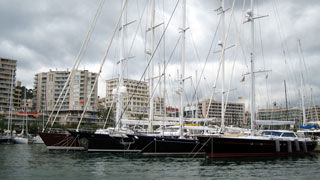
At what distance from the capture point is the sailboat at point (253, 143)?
102 feet

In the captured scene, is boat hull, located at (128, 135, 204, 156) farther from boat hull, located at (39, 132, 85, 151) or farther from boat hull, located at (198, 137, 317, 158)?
boat hull, located at (39, 132, 85, 151)

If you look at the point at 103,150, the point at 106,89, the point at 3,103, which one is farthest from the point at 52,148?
the point at 106,89

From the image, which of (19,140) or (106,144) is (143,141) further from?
(19,140)

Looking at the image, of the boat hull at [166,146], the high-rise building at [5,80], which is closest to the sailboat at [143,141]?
the boat hull at [166,146]

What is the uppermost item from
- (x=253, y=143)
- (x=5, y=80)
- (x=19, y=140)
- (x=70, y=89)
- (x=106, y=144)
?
(x=5, y=80)

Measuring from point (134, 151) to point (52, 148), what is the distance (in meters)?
11.4

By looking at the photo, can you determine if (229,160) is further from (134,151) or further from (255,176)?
(134,151)

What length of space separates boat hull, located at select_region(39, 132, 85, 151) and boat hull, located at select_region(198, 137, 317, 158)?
18021mm

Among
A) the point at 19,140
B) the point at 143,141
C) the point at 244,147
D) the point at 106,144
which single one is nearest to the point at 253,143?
the point at 244,147

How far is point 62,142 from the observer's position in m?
41.3

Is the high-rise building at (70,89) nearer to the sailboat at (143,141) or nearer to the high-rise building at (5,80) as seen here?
the high-rise building at (5,80)

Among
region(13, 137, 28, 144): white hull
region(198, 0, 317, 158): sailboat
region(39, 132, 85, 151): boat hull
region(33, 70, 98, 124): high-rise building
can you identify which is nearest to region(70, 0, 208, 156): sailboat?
region(39, 132, 85, 151): boat hull

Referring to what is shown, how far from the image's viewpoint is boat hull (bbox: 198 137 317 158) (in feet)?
102

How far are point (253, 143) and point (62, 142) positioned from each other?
77.8 ft
